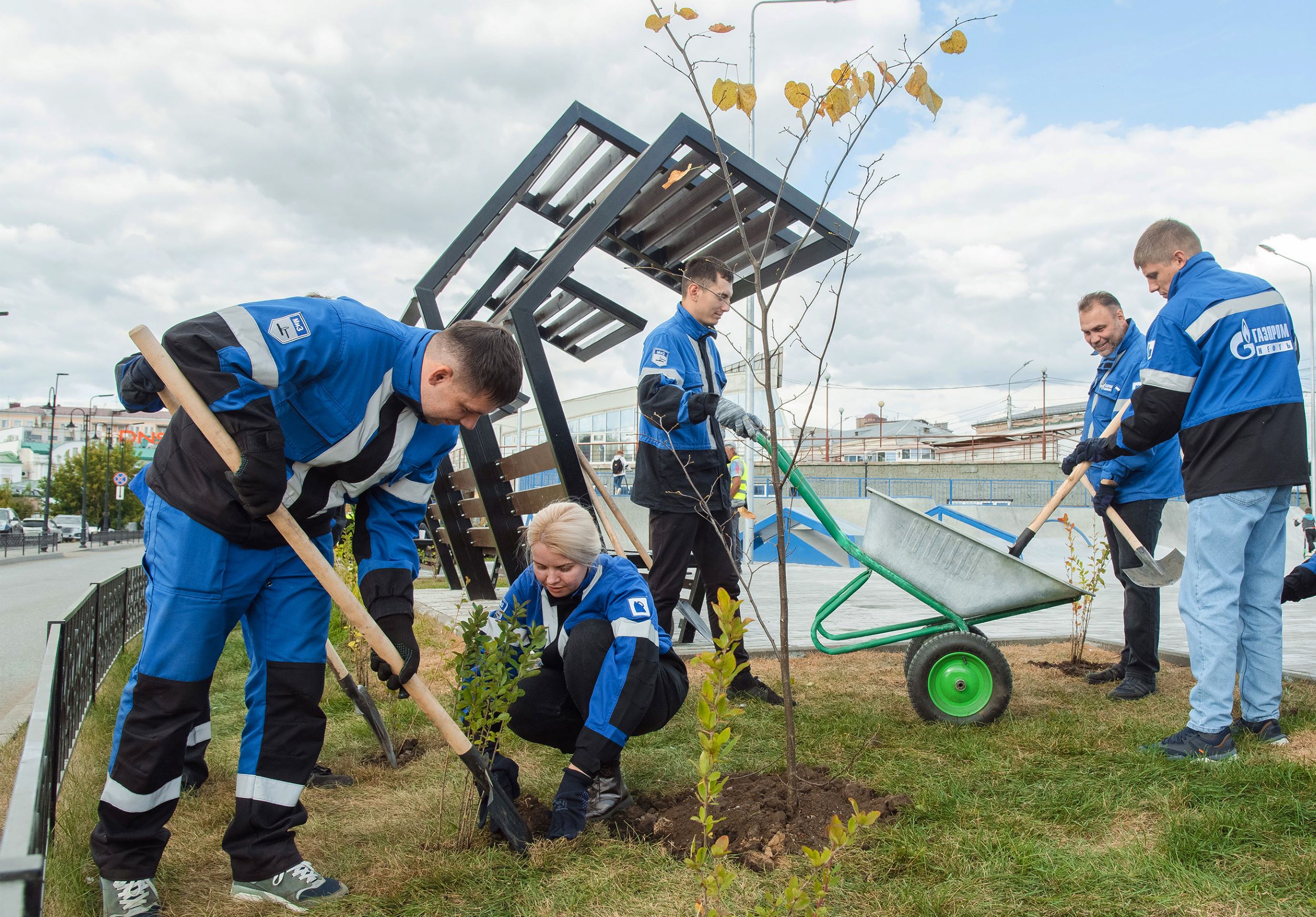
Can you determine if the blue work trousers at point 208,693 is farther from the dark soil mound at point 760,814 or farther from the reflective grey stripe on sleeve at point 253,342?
the dark soil mound at point 760,814

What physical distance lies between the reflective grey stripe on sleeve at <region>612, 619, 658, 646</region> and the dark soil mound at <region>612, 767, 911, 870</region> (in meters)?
0.51

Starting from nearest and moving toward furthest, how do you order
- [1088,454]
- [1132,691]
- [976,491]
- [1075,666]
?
1. [1088,454]
2. [1132,691]
3. [1075,666]
4. [976,491]

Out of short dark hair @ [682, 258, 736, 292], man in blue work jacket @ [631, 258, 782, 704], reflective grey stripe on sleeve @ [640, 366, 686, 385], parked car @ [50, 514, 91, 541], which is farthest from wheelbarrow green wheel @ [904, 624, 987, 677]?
parked car @ [50, 514, 91, 541]

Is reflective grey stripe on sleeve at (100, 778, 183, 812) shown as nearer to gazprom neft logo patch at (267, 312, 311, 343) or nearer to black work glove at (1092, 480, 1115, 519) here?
gazprom neft logo patch at (267, 312, 311, 343)

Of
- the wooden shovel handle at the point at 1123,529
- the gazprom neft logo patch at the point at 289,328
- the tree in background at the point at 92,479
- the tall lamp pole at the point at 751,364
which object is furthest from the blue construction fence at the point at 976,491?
the tree in background at the point at 92,479

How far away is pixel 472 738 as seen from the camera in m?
2.58

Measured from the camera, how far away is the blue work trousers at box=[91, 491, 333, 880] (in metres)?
2.07

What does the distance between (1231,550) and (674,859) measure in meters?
2.16

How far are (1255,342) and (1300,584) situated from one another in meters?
1.02

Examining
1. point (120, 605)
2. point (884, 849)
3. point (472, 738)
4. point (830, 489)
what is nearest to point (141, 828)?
point (472, 738)

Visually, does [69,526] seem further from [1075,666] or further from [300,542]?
[300,542]

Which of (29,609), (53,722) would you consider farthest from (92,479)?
(53,722)

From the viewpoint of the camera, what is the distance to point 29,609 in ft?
36.3

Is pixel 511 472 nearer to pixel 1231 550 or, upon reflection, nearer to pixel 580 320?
pixel 580 320
